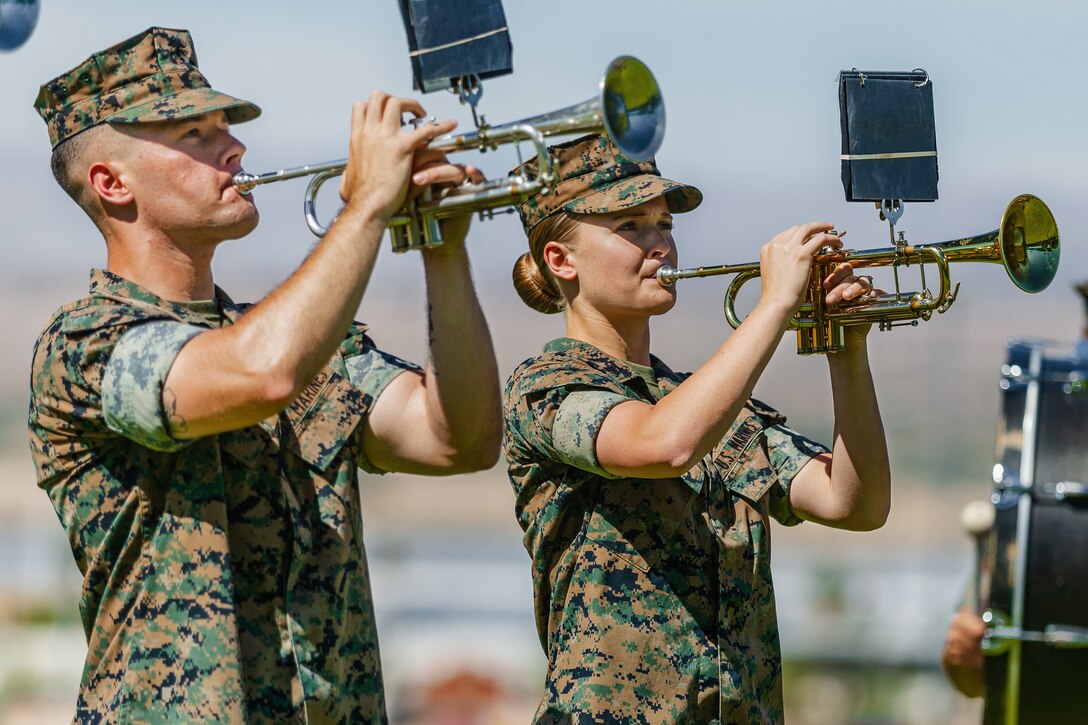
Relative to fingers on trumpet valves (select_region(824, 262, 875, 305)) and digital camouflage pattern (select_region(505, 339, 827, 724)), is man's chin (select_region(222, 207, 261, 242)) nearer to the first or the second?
digital camouflage pattern (select_region(505, 339, 827, 724))

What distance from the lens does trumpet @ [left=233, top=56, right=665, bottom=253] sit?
347 cm

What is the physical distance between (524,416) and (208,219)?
3.17ft

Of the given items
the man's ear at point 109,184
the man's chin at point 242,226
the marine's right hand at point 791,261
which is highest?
the man's ear at point 109,184

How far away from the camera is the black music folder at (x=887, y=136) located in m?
4.23

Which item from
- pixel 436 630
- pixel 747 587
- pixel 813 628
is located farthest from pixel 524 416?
pixel 813 628

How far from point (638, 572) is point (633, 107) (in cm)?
112

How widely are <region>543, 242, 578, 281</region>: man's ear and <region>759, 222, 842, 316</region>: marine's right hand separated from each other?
0.55 m

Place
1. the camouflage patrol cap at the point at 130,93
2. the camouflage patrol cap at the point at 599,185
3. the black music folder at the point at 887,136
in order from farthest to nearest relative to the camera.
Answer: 1. the camouflage patrol cap at the point at 599,185
2. the black music folder at the point at 887,136
3. the camouflage patrol cap at the point at 130,93

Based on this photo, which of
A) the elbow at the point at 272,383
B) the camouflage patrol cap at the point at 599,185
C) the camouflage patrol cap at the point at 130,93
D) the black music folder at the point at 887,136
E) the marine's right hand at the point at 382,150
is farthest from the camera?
the camouflage patrol cap at the point at 599,185

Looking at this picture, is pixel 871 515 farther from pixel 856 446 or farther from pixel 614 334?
pixel 614 334

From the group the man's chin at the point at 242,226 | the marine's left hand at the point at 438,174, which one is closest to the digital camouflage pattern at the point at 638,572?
the marine's left hand at the point at 438,174

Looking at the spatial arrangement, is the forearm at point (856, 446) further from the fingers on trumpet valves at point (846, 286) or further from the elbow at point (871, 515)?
the fingers on trumpet valves at point (846, 286)

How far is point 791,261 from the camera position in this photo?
13.2 feet

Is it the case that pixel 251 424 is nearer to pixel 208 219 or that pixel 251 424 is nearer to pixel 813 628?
pixel 208 219
